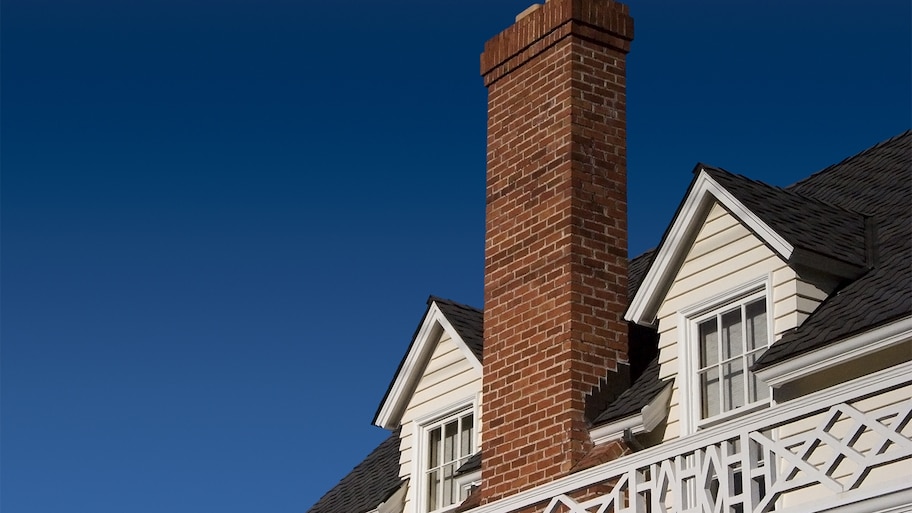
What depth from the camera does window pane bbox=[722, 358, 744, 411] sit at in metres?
12.6

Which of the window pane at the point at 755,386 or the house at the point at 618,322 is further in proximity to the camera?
the window pane at the point at 755,386

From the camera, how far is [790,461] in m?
9.76

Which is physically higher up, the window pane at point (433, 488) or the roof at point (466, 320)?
the roof at point (466, 320)

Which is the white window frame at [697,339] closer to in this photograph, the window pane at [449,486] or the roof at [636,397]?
the roof at [636,397]

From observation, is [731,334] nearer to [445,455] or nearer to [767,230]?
[767,230]

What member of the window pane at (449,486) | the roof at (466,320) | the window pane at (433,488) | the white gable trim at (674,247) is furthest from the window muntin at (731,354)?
the window pane at (433,488)

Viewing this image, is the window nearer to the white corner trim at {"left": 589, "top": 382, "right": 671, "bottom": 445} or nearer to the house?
the house

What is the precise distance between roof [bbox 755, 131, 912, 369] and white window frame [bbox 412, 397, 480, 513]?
13.9 feet

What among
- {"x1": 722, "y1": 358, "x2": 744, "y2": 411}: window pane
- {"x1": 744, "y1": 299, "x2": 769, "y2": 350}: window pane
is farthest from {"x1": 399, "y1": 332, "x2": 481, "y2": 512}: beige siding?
{"x1": 744, "y1": 299, "x2": 769, "y2": 350}: window pane

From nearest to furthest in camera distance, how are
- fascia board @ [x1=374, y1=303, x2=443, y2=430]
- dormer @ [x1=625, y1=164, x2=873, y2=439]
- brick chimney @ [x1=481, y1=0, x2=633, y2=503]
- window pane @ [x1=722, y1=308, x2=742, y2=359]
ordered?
dormer @ [x1=625, y1=164, x2=873, y2=439] → window pane @ [x1=722, y1=308, x2=742, y2=359] → brick chimney @ [x1=481, y1=0, x2=633, y2=503] → fascia board @ [x1=374, y1=303, x2=443, y2=430]

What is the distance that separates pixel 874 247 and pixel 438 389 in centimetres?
523

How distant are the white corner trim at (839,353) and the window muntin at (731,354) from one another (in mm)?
531

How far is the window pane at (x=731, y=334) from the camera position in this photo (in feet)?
42.1

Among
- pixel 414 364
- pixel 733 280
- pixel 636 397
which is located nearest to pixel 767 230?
pixel 733 280
